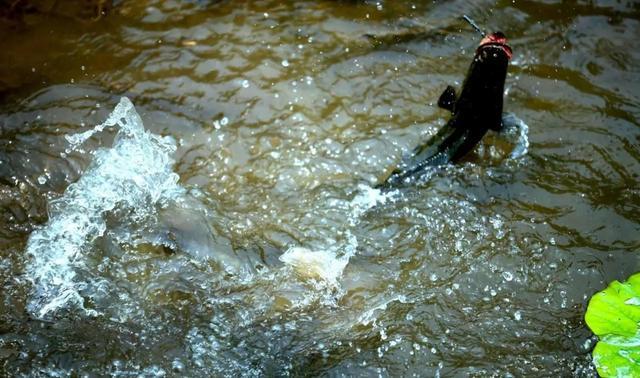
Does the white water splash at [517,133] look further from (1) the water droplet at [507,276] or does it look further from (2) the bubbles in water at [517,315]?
(2) the bubbles in water at [517,315]

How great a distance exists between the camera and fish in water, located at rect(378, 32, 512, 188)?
148 inches

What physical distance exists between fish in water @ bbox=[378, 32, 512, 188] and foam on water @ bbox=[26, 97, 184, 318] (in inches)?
72.1

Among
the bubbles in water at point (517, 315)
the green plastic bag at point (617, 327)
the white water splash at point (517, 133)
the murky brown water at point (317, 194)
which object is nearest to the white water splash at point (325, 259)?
the murky brown water at point (317, 194)

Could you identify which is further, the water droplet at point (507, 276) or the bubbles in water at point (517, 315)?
the water droplet at point (507, 276)

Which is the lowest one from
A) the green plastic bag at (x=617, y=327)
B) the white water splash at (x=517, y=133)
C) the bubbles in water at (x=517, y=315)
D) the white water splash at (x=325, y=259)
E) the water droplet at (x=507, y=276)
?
the bubbles in water at (x=517, y=315)

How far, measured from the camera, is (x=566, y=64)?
16.4 feet

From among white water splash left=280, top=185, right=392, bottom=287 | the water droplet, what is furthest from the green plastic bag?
white water splash left=280, top=185, right=392, bottom=287

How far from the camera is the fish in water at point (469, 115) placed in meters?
3.75

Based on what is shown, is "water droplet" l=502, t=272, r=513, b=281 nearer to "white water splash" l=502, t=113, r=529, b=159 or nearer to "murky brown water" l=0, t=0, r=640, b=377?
"murky brown water" l=0, t=0, r=640, b=377

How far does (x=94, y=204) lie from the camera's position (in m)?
4.09

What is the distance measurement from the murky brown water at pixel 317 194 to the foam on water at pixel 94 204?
0.09ft

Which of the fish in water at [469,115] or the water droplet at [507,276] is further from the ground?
the fish in water at [469,115]

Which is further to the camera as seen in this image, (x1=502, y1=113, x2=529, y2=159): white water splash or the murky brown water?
(x1=502, y1=113, x2=529, y2=159): white water splash

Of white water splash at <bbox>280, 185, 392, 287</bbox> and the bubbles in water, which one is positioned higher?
white water splash at <bbox>280, 185, 392, 287</bbox>
